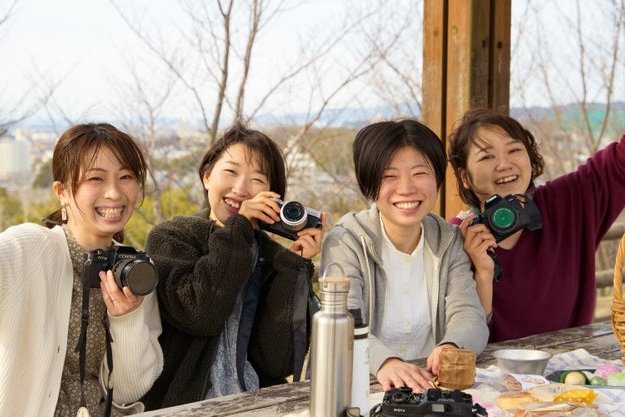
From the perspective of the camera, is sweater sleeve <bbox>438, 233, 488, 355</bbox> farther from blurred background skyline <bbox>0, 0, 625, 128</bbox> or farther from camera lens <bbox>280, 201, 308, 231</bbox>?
blurred background skyline <bbox>0, 0, 625, 128</bbox>

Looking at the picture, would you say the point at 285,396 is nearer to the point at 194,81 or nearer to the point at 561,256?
the point at 561,256

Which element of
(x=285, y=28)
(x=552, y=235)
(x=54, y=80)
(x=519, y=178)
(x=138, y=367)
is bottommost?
(x=138, y=367)

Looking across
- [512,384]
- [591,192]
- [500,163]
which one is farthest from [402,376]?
[591,192]

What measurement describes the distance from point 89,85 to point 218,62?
66 cm

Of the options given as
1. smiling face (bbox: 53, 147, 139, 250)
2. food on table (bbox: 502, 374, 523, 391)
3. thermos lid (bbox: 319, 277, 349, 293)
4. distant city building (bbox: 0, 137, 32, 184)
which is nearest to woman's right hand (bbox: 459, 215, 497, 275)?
food on table (bbox: 502, 374, 523, 391)

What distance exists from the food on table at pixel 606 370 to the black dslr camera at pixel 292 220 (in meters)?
0.81

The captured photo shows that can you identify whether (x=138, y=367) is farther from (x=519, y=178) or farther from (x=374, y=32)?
(x=374, y=32)

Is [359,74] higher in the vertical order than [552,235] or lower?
higher

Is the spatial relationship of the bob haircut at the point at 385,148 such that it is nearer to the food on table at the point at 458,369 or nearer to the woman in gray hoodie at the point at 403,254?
the woman in gray hoodie at the point at 403,254

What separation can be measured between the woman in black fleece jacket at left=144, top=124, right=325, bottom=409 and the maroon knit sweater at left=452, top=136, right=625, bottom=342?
69cm

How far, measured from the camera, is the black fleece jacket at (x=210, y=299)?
2.23 metres

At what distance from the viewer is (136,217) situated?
4551 mm

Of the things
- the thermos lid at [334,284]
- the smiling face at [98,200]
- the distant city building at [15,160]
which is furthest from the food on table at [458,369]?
the distant city building at [15,160]

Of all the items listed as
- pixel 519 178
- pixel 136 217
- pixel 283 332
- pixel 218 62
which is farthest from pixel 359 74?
pixel 283 332
